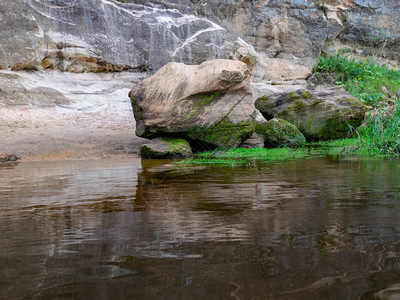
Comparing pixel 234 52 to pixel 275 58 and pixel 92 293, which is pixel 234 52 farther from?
pixel 92 293

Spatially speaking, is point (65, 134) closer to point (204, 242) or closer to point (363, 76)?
point (204, 242)

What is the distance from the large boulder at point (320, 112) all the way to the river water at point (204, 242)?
670 cm

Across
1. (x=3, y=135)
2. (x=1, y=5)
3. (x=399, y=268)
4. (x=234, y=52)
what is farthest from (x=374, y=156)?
(x=1, y=5)

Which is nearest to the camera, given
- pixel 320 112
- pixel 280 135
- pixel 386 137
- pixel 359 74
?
pixel 386 137

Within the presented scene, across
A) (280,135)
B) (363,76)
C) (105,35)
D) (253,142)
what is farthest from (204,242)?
(363,76)

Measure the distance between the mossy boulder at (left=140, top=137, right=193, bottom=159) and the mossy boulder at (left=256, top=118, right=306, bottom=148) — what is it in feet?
7.66

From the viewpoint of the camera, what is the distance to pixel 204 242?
1.73 metres

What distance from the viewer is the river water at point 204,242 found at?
1.25m

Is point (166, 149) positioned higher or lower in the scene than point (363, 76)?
lower

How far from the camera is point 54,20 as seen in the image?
11.9m

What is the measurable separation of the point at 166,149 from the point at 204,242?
5485mm

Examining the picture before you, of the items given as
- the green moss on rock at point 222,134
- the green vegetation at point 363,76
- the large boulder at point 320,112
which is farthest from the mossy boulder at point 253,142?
the green vegetation at point 363,76

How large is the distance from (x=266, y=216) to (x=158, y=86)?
5999 millimetres

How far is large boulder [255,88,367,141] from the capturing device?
32.3 feet
